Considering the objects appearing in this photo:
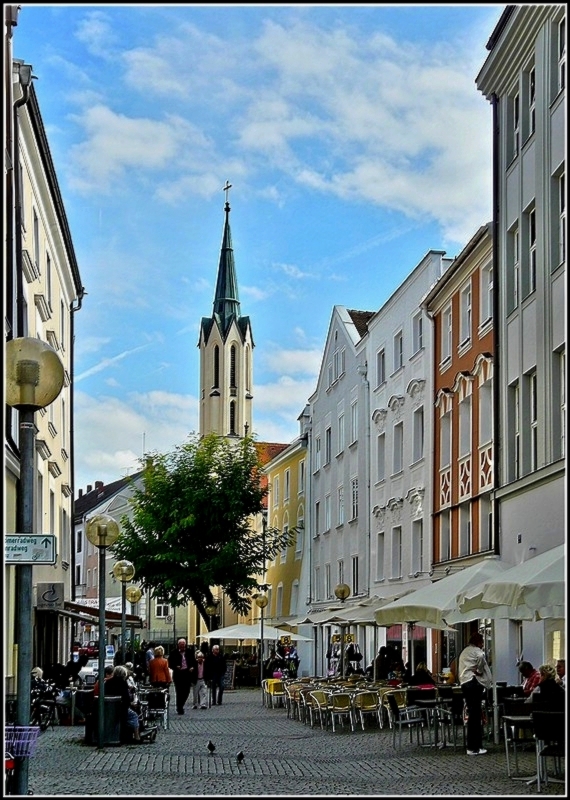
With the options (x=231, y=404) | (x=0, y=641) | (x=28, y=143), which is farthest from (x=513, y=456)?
(x=231, y=404)

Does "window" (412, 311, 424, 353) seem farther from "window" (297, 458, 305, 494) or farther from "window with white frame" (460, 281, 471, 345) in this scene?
"window" (297, 458, 305, 494)

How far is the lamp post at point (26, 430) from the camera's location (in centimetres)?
880

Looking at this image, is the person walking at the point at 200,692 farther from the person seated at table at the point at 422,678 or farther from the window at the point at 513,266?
the window at the point at 513,266

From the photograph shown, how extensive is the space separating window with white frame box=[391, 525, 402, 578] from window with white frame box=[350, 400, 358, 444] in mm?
6691

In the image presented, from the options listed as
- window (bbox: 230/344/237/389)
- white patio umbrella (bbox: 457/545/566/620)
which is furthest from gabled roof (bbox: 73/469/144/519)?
white patio umbrella (bbox: 457/545/566/620)

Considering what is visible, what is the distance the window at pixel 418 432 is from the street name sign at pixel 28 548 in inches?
1116

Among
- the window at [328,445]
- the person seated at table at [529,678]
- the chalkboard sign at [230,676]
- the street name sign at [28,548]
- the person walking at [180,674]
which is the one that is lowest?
the chalkboard sign at [230,676]

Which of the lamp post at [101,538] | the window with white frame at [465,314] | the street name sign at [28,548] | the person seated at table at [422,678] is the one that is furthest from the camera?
the window with white frame at [465,314]

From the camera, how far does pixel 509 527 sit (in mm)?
24469

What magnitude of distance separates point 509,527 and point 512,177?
701cm

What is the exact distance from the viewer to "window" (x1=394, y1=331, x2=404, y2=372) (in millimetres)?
39688

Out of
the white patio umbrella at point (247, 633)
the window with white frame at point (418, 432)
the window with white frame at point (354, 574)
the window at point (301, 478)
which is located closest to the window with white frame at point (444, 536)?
the window with white frame at point (418, 432)

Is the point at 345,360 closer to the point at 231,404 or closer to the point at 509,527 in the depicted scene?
the point at 509,527

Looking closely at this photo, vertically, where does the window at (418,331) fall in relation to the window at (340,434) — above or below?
above
